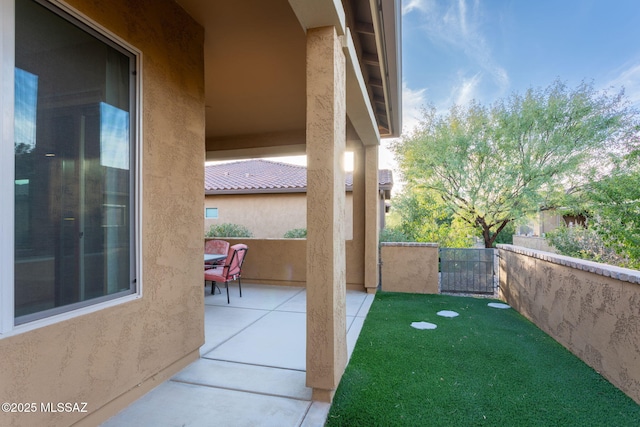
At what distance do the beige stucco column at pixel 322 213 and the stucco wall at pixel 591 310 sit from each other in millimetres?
2499

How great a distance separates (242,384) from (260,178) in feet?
39.1

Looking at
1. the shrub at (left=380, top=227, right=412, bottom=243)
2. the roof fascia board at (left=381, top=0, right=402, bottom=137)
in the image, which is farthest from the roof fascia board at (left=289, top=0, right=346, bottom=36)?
the shrub at (left=380, top=227, right=412, bottom=243)

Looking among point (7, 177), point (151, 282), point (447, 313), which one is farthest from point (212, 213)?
point (7, 177)

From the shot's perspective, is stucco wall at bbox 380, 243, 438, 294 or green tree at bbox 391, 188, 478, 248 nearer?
stucco wall at bbox 380, 243, 438, 294

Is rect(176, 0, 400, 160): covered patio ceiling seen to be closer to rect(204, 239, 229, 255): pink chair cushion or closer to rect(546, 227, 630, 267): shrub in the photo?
rect(204, 239, 229, 255): pink chair cushion

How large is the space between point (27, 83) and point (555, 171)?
35.4 feet

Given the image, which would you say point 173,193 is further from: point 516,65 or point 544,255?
point 516,65

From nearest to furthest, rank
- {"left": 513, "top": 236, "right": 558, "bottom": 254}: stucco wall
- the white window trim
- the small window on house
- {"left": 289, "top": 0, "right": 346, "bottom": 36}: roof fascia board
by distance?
1. the white window trim
2. {"left": 289, "top": 0, "right": 346, "bottom": 36}: roof fascia board
3. {"left": 513, "top": 236, "right": 558, "bottom": 254}: stucco wall
4. the small window on house

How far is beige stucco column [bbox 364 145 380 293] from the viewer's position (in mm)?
6344

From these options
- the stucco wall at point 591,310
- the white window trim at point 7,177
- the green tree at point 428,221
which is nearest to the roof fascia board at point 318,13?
the white window trim at point 7,177

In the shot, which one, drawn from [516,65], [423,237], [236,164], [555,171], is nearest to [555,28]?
[516,65]

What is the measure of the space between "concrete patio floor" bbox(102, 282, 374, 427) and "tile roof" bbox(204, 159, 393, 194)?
6870mm

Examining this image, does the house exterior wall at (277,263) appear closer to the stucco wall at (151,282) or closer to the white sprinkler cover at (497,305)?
the white sprinkler cover at (497,305)

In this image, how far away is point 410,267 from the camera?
21.3 ft
